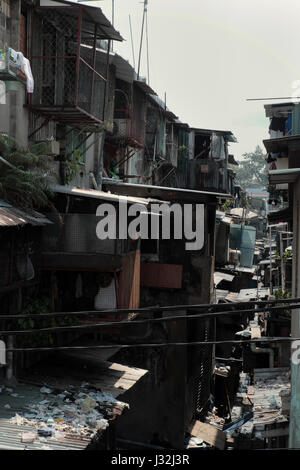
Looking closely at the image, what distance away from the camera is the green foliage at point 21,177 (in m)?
12.7

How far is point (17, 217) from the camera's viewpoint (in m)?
A: 11.7

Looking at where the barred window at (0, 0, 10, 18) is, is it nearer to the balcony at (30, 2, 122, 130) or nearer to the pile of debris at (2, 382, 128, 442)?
the balcony at (30, 2, 122, 130)

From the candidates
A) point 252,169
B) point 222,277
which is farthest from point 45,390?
point 252,169

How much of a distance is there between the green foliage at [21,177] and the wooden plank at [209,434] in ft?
33.4

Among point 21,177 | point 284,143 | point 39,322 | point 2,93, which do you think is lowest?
point 39,322

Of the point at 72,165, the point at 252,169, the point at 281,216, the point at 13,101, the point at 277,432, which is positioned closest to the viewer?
the point at 277,432

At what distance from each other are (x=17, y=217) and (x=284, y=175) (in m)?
5.63

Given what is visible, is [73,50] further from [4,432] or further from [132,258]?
[4,432]

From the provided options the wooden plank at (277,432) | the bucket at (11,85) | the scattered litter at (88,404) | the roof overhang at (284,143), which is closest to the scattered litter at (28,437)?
the scattered litter at (88,404)

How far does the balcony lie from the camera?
1460 centimetres

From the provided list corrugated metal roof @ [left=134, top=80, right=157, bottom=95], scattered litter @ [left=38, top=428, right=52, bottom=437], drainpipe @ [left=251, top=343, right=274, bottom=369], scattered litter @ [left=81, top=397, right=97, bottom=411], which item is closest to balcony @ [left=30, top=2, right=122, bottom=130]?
scattered litter @ [left=81, top=397, right=97, bottom=411]

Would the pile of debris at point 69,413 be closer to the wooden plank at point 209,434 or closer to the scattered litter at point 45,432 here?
the scattered litter at point 45,432

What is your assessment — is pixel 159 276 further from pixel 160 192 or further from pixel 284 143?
pixel 284 143

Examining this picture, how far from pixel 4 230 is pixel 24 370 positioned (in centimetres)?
380
